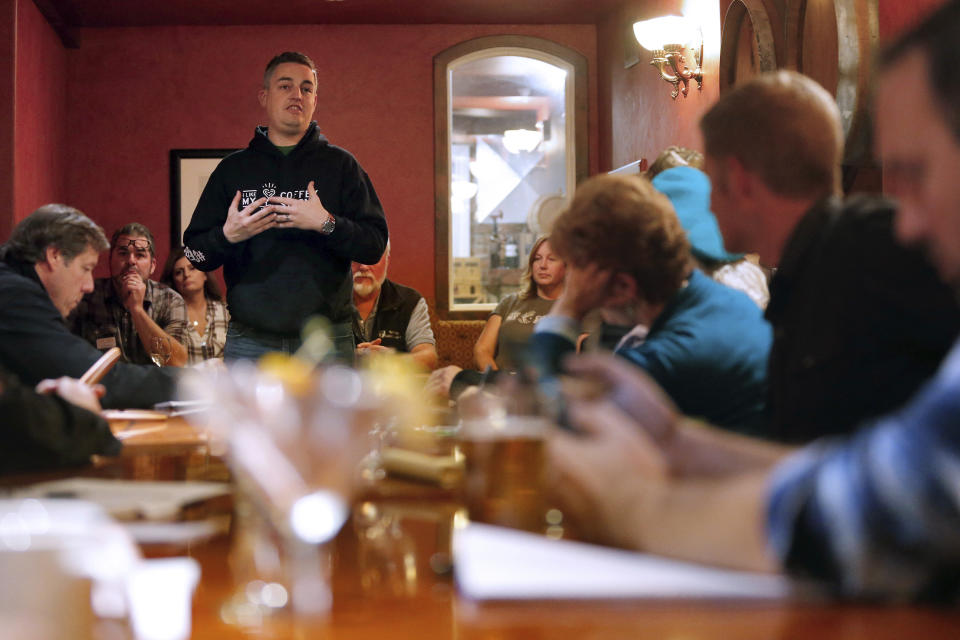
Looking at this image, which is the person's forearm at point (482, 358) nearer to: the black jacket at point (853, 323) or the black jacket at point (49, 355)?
the black jacket at point (49, 355)

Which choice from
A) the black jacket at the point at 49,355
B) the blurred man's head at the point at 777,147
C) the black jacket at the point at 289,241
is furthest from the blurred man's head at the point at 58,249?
the blurred man's head at the point at 777,147

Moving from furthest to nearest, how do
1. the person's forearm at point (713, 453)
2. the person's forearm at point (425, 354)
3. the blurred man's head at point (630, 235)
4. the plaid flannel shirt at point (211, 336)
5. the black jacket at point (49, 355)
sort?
the plaid flannel shirt at point (211, 336), the person's forearm at point (425, 354), the black jacket at point (49, 355), the blurred man's head at point (630, 235), the person's forearm at point (713, 453)

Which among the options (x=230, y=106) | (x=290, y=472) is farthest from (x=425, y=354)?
(x=290, y=472)

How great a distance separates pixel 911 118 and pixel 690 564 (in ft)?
1.33

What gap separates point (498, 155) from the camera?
8805mm

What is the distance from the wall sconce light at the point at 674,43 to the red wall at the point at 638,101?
Result: 9 cm

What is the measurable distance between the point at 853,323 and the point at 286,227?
1.85 meters

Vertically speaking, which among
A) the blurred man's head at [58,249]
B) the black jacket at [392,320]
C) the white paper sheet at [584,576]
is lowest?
the white paper sheet at [584,576]

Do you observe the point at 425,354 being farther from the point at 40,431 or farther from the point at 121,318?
the point at 40,431

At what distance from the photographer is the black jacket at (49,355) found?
2.28 metres

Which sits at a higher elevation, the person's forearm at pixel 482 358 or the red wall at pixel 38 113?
the red wall at pixel 38 113

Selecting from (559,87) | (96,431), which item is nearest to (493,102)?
(559,87)

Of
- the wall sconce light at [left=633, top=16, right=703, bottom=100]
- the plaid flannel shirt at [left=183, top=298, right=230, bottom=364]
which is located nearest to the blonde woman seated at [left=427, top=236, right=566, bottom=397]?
the wall sconce light at [left=633, top=16, right=703, bottom=100]

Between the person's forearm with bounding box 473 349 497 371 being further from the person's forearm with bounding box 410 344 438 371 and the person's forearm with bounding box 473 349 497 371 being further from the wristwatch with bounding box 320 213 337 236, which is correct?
the wristwatch with bounding box 320 213 337 236
